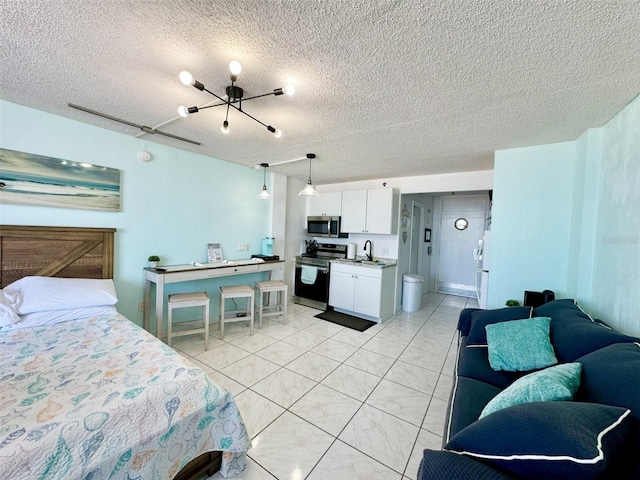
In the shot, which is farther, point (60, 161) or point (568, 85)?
point (60, 161)

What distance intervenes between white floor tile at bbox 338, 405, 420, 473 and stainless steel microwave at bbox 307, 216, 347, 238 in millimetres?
3085

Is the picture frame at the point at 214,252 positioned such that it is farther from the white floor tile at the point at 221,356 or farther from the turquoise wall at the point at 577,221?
the turquoise wall at the point at 577,221

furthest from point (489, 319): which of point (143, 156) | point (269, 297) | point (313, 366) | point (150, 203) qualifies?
point (143, 156)

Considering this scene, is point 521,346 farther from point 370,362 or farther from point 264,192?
point 264,192

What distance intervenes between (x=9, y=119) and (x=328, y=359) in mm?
3729

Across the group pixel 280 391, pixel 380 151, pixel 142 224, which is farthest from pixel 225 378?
pixel 380 151

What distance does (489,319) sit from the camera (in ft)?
7.09

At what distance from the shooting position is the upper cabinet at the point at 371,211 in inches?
163

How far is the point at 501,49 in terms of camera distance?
4.40ft

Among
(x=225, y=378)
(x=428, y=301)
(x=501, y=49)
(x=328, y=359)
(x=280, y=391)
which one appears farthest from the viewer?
(x=428, y=301)

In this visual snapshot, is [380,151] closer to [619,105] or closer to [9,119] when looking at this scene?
[619,105]

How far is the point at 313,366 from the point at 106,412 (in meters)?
1.84

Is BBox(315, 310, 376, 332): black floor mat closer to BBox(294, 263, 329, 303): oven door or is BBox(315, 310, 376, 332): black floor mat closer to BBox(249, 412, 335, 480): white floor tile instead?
BBox(294, 263, 329, 303): oven door

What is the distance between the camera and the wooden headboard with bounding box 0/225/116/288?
2232 mm
